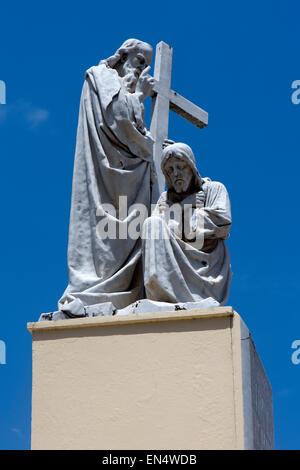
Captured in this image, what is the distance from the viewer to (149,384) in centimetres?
709

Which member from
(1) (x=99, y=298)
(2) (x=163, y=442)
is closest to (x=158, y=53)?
(1) (x=99, y=298)

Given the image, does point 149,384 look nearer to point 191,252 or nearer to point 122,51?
point 191,252

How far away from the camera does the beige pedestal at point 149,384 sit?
687 centimetres

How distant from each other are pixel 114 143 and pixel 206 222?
1.12 metres

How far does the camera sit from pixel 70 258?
26.2 feet

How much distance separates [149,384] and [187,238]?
4.41ft

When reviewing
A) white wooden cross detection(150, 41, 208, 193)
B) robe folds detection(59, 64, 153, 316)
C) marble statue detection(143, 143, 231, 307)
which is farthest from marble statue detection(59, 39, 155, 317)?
white wooden cross detection(150, 41, 208, 193)

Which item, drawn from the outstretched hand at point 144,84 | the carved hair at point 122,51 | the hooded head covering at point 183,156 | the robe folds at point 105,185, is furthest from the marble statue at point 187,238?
the carved hair at point 122,51

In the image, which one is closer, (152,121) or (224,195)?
(224,195)

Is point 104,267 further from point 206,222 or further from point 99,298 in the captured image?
point 206,222

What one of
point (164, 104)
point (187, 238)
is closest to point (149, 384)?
point (187, 238)

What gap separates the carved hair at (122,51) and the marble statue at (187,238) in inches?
41.5

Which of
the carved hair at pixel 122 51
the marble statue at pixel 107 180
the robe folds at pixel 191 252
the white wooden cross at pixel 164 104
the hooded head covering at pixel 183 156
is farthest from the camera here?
the white wooden cross at pixel 164 104

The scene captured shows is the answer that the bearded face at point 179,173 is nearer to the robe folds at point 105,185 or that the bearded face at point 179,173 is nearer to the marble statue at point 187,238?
the marble statue at point 187,238
